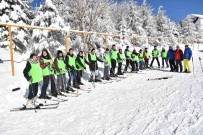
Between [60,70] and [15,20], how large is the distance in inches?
580

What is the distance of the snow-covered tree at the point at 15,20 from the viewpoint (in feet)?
76.9

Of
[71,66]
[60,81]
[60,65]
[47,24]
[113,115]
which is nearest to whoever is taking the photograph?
[113,115]

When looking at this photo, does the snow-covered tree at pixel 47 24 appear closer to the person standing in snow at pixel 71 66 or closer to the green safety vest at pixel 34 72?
the person standing in snow at pixel 71 66

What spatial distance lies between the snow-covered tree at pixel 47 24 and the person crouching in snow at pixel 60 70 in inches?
454

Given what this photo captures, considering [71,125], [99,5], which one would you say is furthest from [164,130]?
[99,5]

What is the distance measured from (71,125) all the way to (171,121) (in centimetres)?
259

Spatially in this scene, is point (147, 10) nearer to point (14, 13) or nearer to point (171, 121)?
point (14, 13)

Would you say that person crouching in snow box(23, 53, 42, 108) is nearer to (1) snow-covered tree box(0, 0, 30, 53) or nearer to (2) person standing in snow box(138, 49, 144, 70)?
(2) person standing in snow box(138, 49, 144, 70)

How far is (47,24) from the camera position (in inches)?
906

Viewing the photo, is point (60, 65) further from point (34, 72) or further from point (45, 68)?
point (34, 72)

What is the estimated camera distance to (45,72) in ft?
34.2

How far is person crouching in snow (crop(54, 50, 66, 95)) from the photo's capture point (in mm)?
11172

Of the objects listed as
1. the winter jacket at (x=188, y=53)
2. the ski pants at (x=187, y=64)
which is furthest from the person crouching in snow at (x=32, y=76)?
the winter jacket at (x=188, y=53)

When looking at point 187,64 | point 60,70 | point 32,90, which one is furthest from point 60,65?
point 187,64
